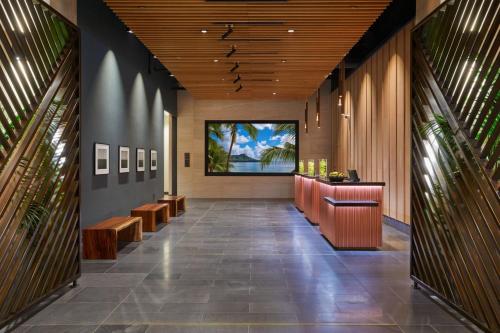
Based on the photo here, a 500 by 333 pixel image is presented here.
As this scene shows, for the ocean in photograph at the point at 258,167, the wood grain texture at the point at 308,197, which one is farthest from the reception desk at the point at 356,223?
the ocean in photograph at the point at 258,167

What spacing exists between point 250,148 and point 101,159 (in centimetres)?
1037

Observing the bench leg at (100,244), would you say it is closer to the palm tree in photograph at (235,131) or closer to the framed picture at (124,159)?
the framed picture at (124,159)

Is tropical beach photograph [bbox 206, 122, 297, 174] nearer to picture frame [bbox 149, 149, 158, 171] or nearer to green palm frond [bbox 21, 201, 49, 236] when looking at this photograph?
picture frame [bbox 149, 149, 158, 171]

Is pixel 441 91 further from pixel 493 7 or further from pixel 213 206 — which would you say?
pixel 213 206

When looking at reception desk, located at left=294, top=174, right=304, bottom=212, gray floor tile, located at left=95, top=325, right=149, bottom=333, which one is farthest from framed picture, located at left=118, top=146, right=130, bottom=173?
gray floor tile, located at left=95, top=325, right=149, bottom=333

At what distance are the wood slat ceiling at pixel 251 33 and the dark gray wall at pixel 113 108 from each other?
729 millimetres

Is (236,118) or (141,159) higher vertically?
(236,118)

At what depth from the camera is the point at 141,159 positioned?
10.7 meters

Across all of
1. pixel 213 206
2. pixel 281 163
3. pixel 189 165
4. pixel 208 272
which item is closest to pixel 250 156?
pixel 281 163

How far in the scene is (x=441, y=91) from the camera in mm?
4215

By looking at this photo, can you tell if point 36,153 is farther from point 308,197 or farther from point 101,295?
point 308,197

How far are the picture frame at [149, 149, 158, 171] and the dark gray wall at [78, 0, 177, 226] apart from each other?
6.6 inches

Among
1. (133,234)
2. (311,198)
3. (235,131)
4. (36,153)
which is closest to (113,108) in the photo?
(133,234)

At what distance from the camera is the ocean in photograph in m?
17.4
